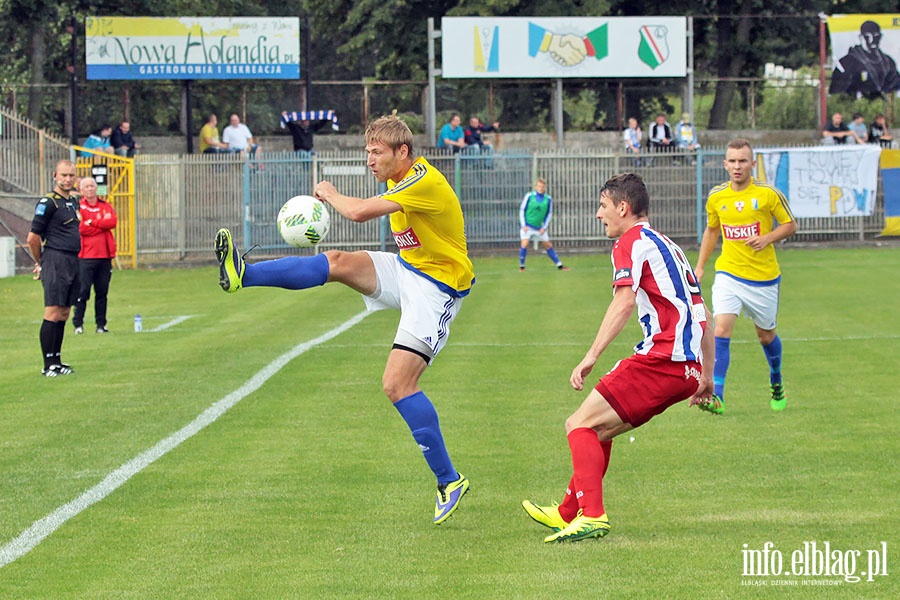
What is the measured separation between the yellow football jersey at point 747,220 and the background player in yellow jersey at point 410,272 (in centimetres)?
429

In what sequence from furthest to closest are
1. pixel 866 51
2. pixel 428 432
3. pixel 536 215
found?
1. pixel 866 51
2. pixel 536 215
3. pixel 428 432

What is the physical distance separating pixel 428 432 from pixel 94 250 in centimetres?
1163

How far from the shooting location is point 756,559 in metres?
6.14

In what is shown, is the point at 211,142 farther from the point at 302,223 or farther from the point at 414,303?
the point at 414,303

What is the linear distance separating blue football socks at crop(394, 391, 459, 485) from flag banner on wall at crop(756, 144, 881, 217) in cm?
2774

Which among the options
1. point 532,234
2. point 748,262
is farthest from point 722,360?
point 532,234

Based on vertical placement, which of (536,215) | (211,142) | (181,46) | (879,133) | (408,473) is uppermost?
(181,46)

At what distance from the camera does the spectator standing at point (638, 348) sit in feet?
21.2

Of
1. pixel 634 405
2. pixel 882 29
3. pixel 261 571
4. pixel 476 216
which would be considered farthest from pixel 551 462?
pixel 882 29

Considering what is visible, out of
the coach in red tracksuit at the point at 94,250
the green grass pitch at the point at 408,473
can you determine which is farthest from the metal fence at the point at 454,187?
the green grass pitch at the point at 408,473

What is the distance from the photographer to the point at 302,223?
7816 mm

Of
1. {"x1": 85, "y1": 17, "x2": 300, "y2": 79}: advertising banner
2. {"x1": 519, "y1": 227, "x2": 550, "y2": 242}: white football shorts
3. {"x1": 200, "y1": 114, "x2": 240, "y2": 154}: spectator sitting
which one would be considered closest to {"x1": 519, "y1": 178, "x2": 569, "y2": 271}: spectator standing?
{"x1": 519, "y1": 227, "x2": 550, "y2": 242}: white football shorts

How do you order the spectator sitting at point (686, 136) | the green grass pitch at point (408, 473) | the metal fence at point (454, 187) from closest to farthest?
the green grass pitch at point (408, 473) → the metal fence at point (454, 187) → the spectator sitting at point (686, 136)

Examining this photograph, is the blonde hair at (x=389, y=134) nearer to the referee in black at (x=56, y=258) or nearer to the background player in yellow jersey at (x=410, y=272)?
the background player in yellow jersey at (x=410, y=272)
